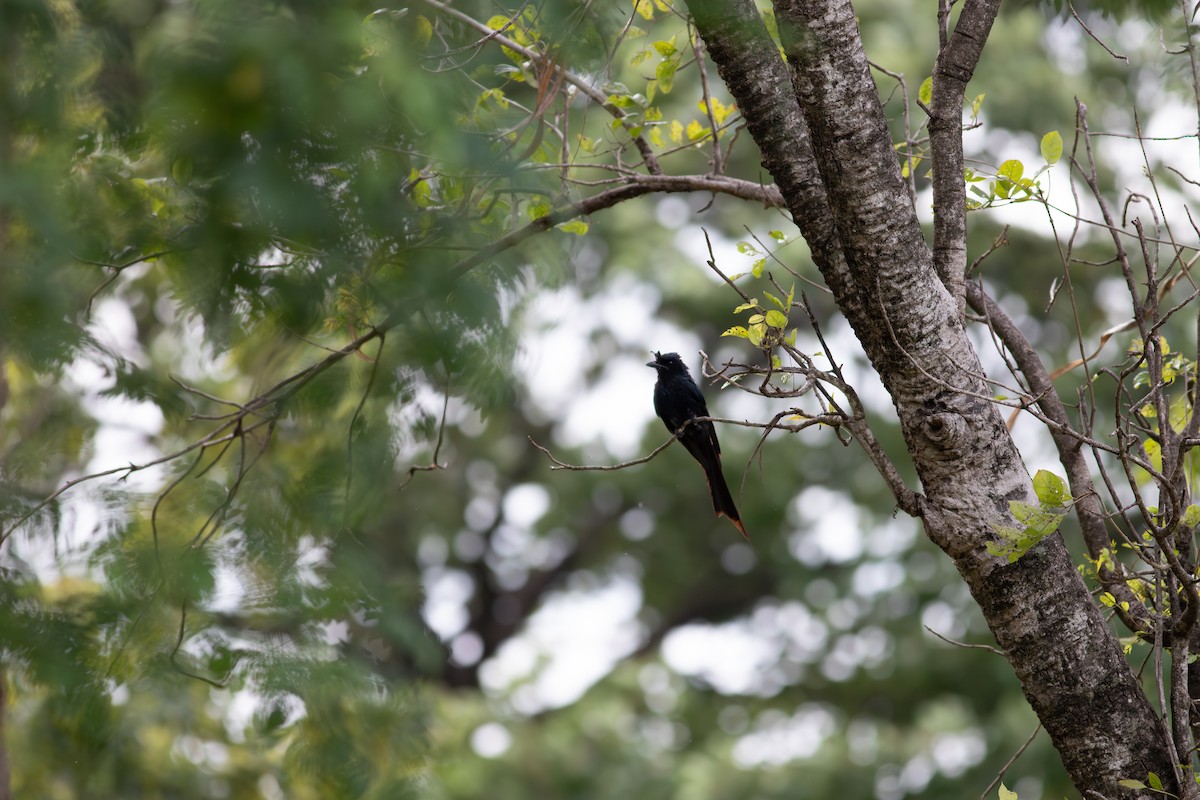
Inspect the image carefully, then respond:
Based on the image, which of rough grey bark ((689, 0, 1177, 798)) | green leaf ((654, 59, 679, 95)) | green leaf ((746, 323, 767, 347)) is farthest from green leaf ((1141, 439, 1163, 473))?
green leaf ((654, 59, 679, 95))

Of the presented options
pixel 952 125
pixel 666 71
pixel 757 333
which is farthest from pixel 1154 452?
pixel 666 71

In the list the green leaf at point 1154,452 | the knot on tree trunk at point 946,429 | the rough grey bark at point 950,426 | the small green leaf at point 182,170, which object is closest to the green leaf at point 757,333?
the rough grey bark at point 950,426

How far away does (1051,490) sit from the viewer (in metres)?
1.95

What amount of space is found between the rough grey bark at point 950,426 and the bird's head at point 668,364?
2544 millimetres

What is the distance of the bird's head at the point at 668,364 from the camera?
4691 millimetres

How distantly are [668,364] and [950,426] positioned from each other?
264 centimetres

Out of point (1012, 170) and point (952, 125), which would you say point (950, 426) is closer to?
point (1012, 170)

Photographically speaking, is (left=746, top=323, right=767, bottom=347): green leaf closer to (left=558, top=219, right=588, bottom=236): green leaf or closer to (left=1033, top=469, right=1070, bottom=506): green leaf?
(left=1033, top=469, right=1070, bottom=506): green leaf

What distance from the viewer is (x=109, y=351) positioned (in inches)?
84.8

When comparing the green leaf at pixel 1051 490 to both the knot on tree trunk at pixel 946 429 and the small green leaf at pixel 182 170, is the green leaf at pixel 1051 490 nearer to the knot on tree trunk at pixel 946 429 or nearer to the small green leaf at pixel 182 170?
the knot on tree trunk at pixel 946 429

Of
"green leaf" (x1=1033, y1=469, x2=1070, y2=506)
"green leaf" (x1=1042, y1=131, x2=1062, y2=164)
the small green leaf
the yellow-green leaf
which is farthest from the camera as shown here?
the yellow-green leaf

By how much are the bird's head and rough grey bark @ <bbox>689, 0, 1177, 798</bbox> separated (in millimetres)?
2544

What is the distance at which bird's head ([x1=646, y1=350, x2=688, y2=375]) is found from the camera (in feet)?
15.4

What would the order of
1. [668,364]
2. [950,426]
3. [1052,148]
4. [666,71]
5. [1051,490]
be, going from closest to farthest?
[1051,490], [950,426], [1052,148], [666,71], [668,364]
